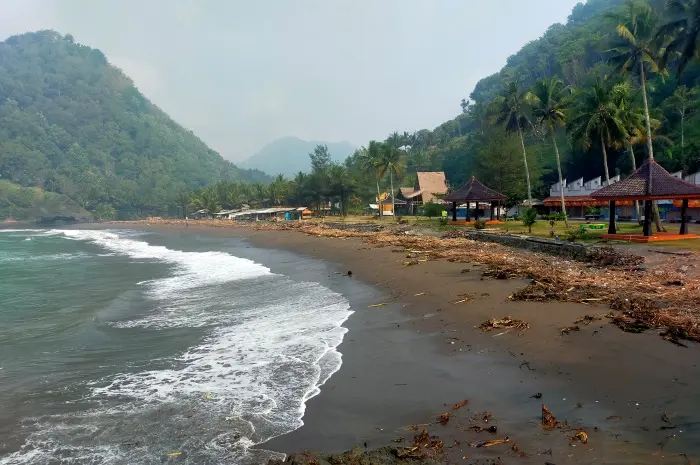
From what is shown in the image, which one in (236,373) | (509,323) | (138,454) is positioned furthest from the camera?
(509,323)

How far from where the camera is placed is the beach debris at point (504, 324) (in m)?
8.70

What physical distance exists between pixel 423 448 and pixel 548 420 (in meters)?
1.54

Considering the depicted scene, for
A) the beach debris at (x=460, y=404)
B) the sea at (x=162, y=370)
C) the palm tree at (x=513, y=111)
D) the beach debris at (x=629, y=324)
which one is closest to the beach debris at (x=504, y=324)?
the beach debris at (x=629, y=324)

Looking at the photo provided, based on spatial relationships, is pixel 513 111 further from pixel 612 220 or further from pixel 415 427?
pixel 415 427

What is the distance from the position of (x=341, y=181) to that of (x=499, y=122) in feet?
97.9

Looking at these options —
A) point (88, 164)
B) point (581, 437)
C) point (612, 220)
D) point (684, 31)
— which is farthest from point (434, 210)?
point (88, 164)

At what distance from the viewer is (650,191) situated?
19281 mm

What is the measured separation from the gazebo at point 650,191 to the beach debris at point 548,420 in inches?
664

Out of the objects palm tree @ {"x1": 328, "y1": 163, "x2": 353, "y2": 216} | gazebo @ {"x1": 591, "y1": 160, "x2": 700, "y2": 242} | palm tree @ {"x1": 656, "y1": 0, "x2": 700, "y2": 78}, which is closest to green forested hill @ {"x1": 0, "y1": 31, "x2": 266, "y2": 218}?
palm tree @ {"x1": 328, "y1": 163, "x2": 353, "y2": 216}

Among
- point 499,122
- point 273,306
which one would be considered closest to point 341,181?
point 499,122

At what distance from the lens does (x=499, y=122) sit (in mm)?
43031

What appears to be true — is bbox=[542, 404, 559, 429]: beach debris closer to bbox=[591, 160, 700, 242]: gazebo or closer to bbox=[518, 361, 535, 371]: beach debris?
bbox=[518, 361, 535, 371]: beach debris

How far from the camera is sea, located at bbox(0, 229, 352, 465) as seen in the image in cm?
544

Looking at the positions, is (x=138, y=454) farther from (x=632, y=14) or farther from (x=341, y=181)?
(x=341, y=181)
